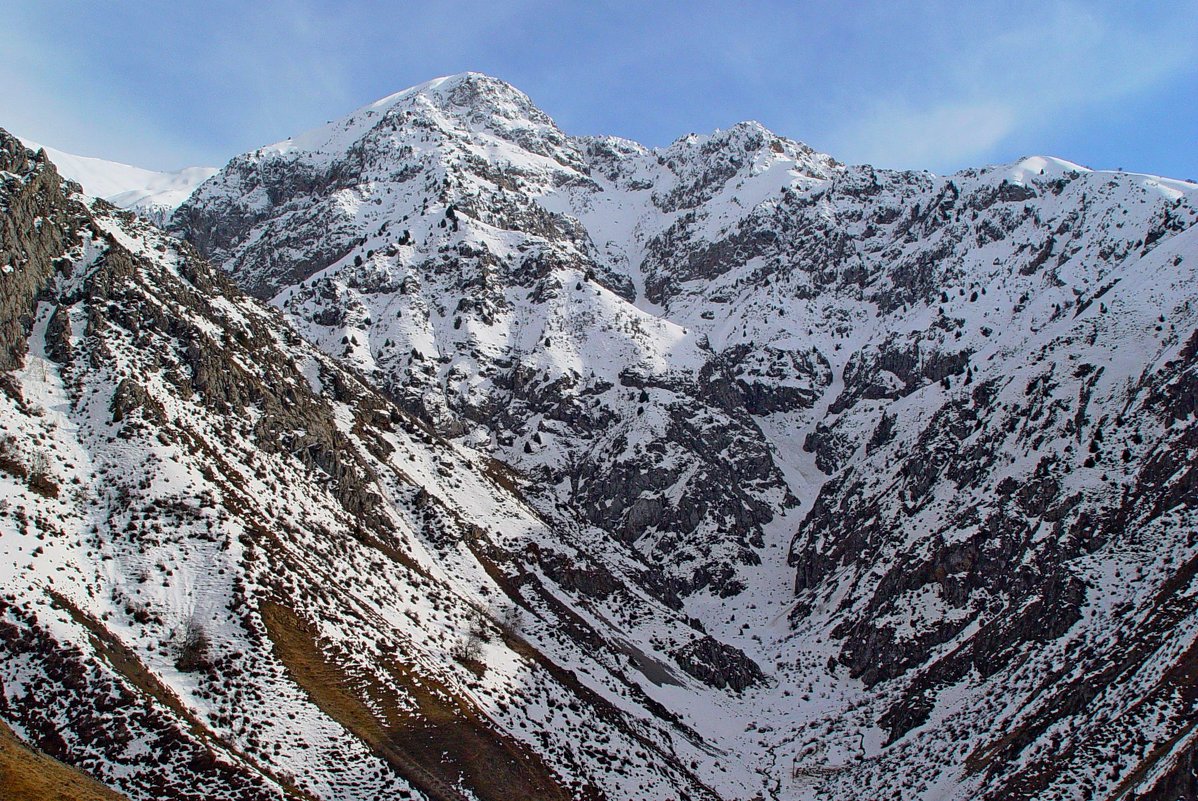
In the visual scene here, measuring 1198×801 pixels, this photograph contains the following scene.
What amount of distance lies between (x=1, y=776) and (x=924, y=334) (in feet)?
529

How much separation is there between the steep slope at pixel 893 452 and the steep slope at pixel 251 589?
40.1ft

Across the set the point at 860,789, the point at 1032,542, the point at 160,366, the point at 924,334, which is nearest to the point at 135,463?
the point at 160,366

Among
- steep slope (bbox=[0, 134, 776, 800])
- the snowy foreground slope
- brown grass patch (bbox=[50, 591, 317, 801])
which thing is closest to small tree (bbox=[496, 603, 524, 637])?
steep slope (bbox=[0, 134, 776, 800])

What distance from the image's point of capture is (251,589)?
53531 mm

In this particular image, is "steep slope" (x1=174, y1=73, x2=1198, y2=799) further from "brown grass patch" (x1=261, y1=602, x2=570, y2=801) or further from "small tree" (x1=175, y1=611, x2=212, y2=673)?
"small tree" (x1=175, y1=611, x2=212, y2=673)

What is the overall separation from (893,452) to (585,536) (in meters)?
47.6

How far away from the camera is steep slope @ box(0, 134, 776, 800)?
143 ft

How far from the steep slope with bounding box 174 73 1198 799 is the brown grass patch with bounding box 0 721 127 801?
47.5m

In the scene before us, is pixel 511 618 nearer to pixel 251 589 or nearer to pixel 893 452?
pixel 251 589

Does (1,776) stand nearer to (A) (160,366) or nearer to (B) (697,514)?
(A) (160,366)

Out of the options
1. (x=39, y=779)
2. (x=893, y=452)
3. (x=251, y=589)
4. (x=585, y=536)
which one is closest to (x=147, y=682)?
(x=251, y=589)

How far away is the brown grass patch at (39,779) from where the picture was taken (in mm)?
32188

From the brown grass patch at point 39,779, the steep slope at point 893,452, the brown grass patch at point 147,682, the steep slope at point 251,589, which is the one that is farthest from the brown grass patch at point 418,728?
the steep slope at point 893,452

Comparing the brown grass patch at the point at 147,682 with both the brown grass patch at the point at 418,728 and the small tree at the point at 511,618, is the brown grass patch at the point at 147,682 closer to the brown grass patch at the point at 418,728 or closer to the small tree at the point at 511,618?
the brown grass patch at the point at 418,728
